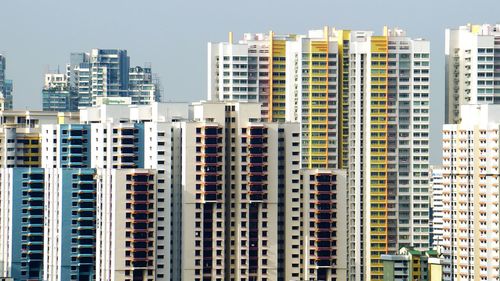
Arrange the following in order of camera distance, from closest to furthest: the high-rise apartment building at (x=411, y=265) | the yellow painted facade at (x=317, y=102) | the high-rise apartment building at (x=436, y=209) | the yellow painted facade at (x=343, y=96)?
the high-rise apartment building at (x=411, y=265)
the high-rise apartment building at (x=436, y=209)
the yellow painted facade at (x=343, y=96)
the yellow painted facade at (x=317, y=102)

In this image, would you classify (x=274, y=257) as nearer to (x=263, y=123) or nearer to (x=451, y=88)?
(x=263, y=123)

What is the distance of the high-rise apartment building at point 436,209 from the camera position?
6769 cm

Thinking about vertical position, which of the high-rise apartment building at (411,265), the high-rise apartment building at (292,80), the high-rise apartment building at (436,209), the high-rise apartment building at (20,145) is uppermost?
the high-rise apartment building at (292,80)

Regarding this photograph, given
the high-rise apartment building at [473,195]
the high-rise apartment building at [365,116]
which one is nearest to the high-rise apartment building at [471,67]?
the high-rise apartment building at [365,116]

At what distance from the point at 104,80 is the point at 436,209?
27113 mm

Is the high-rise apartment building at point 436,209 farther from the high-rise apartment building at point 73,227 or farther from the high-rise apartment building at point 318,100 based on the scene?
the high-rise apartment building at point 73,227

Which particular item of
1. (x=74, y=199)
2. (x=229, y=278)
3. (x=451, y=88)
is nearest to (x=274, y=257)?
(x=229, y=278)

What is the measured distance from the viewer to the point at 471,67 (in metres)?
69.3

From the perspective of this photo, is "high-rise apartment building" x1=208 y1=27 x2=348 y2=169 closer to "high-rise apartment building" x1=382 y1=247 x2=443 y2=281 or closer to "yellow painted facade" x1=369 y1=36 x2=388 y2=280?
"yellow painted facade" x1=369 y1=36 x2=388 y2=280

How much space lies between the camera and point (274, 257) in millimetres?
61312

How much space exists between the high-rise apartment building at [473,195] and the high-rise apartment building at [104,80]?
33419mm

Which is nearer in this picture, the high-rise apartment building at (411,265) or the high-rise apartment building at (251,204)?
the high-rise apartment building at (251,204)

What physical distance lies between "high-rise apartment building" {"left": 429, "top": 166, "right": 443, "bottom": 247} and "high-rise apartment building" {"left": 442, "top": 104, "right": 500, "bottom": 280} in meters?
2.93

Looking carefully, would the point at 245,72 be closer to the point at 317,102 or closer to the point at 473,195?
the point at 317,102
